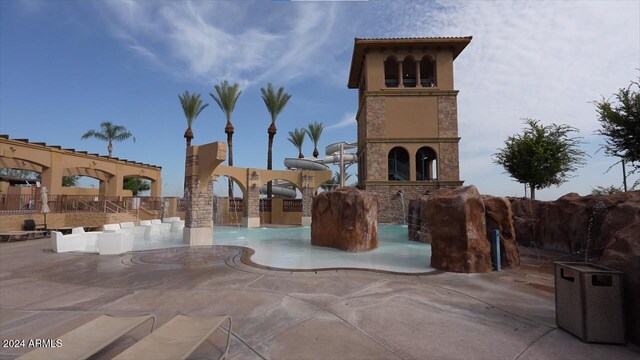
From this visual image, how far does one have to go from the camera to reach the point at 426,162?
33719mm

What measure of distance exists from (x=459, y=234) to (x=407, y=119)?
20169 mm

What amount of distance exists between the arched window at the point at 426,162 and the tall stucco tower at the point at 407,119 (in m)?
2.00

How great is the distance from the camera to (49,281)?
7078 millimetres

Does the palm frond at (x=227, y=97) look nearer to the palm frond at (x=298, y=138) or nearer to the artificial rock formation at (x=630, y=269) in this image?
the palm frond at (x=298, y=138)

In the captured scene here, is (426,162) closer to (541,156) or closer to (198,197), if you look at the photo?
(541,156)

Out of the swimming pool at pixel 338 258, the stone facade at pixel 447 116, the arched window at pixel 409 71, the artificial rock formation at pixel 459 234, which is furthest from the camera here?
the arched window at pixel 409 71

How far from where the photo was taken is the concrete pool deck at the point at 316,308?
12.3 ft

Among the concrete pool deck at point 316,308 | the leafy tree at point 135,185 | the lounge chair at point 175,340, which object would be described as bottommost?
the concrete pool deck at point 316,308

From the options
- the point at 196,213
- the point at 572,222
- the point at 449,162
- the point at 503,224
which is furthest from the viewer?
the point at 449,162

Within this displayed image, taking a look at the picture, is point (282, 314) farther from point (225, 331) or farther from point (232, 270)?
point (232, 270)

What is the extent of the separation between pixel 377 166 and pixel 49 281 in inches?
901

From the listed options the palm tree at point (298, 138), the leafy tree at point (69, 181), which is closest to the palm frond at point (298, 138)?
the palm tree at point (298, 138)

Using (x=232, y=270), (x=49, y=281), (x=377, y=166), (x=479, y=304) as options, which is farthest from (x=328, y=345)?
(x=377, y=166)

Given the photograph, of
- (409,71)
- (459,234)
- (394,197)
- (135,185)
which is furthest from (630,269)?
(135,185)
